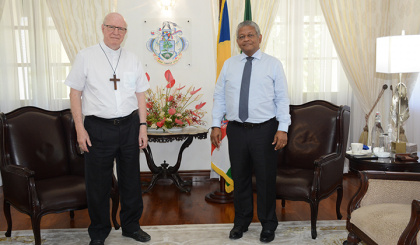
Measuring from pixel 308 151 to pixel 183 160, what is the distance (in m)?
1.94

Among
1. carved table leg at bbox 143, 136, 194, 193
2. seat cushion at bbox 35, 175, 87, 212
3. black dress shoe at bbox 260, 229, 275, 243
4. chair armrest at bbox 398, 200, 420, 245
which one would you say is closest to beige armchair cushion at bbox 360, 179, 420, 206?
chair armrest at bbox 398, 200, 420, 245

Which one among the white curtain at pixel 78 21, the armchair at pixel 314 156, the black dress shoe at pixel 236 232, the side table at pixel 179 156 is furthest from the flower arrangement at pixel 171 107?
the black dress shoe at pixel 236 232

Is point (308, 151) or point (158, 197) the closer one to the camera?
point (308, 151)

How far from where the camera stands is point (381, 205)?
2.53 meters

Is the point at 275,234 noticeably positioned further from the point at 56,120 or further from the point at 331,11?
the point at 331,11

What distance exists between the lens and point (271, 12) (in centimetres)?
491

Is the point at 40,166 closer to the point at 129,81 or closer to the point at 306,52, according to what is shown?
the point at 129,81

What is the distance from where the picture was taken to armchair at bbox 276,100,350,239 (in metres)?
3.26

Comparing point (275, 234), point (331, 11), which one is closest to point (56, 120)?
point (275, 234)

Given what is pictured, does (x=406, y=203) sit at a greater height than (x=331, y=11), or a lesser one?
lesser

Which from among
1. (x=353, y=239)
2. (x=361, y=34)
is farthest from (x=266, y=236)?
(x=361, y=34)

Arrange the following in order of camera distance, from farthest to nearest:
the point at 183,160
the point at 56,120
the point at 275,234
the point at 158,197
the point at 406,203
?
1. the point at 183,160
2. the point at 158,197
3. the point at 56,120
4. the point at 275,234
5. the point at 406,203

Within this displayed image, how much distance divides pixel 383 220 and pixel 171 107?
2785mm

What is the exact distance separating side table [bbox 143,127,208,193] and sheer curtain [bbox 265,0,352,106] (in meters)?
1.39
